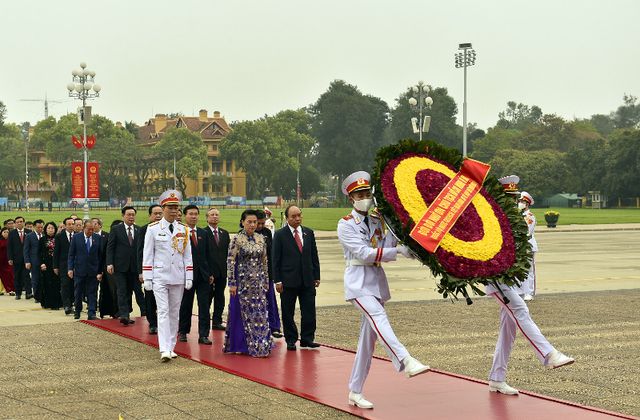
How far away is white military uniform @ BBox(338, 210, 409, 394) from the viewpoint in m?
7.82

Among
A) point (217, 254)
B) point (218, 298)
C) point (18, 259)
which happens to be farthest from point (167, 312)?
point (18, 259)

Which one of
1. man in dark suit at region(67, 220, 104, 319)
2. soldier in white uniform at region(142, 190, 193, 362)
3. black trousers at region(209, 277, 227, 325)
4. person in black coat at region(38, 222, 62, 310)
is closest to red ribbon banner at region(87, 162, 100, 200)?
person in black coat at region(38, 222, 62, 310)

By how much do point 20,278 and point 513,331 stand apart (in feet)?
45.5

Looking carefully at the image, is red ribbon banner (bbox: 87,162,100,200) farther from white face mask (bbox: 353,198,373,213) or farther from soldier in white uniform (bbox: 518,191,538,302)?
white face mask (bbox: 353,198,373,213)

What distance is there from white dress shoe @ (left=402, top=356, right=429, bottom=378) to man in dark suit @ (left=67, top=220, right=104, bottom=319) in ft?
28.7

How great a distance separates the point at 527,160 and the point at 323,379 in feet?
328

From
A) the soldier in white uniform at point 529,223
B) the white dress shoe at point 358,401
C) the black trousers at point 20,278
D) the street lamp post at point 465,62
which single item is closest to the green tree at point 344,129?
the street lamp post at point 465,62

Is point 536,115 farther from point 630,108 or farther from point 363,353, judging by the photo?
point 363,353

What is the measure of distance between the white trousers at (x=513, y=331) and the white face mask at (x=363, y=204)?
1.29 m

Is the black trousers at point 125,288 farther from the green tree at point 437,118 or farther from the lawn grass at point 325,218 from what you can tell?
the green tree at point 437,118

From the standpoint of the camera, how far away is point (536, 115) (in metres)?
194

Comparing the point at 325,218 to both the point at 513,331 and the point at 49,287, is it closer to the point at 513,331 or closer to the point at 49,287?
the point at 49,287

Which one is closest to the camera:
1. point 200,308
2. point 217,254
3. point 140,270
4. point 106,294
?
point 200,308

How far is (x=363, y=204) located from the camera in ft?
26.2
